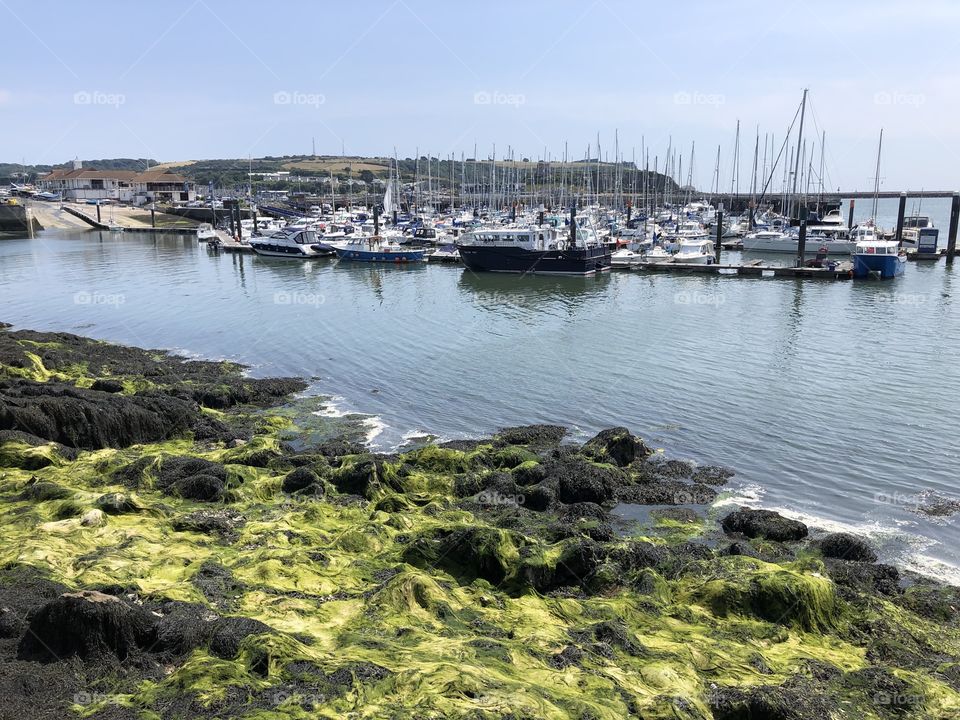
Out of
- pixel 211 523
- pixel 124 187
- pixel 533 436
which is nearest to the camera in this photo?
pixel 211 523

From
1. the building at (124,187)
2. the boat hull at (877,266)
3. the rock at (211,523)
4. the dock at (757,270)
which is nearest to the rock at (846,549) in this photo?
the rock at (211,523)

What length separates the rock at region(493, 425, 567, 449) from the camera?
15.9 meters

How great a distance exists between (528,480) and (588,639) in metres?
5.57

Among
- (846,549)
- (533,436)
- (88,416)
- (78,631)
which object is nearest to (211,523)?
(78,631)

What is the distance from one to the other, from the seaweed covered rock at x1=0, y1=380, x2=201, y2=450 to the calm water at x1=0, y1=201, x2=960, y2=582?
4.54m

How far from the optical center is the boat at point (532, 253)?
4716 cm

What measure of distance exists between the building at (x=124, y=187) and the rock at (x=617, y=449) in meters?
107

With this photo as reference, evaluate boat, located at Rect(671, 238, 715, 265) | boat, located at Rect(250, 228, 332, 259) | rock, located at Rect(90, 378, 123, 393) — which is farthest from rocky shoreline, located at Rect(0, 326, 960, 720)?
boat, located at Rect(250, 228, 332, 259)

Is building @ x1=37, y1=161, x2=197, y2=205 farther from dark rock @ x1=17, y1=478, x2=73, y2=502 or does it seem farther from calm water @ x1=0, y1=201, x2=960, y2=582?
dark rock @ x1=17, y1=478, x2=73, y2=502

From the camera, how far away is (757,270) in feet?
152

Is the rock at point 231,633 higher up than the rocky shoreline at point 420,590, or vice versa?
the rock at point 231,633

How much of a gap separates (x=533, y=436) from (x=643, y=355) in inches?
376

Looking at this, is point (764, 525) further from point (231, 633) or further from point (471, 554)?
point (231, 633)

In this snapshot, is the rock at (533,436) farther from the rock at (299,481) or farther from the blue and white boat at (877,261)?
the blue and white boat at (877,261)
